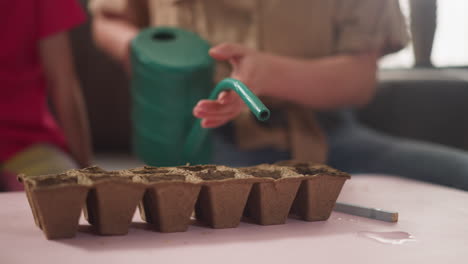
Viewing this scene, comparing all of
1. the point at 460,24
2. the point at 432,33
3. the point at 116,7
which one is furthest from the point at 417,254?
the point at 460,24

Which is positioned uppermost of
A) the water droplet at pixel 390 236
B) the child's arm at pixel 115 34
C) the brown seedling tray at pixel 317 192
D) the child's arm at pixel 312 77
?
the child's arm at pixel 115 34

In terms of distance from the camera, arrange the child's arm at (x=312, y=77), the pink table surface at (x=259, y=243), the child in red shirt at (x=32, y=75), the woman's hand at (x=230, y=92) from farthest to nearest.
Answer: the child in red shirt at (x=32, y=75), the child's arm at (x=312, y=77), the woman's hand at (x=230, y=92), the pink table surface at (x=259, y=243)

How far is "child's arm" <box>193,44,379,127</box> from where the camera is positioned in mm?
767

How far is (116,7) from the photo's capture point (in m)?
1.26

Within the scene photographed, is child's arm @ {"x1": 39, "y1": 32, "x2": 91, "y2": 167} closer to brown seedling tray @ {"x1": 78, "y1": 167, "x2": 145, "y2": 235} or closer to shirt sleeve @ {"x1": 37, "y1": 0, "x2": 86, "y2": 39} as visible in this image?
shirt sleeve @ {"x1": 37, "y1": 0, "x2": 86, "y2": 39}

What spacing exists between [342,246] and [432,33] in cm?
142

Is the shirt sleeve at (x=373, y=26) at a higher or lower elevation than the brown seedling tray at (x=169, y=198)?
higher

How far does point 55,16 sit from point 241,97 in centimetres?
62

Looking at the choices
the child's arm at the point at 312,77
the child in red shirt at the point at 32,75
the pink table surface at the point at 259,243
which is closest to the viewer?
the pink table surface at the point at 259,243

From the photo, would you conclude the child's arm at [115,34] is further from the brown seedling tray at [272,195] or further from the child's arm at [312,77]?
the brown seedling tray at [272,195]

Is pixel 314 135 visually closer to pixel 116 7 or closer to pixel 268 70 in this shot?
pixel 268 70

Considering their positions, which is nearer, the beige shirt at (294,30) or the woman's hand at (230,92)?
the woman's hand at (230,92)

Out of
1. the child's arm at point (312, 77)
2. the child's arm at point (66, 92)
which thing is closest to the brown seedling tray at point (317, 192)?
the child's arm at point (312, 77)

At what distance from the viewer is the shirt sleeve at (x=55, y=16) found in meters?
1.03
